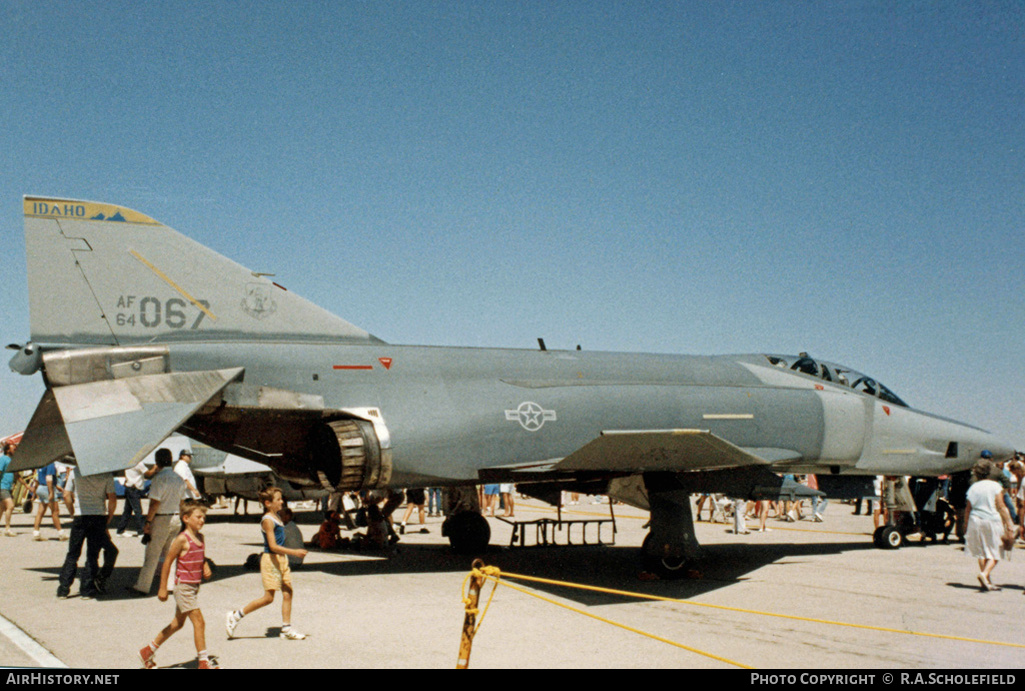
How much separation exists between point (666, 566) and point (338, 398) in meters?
Answer: 4.84

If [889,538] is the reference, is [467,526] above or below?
above

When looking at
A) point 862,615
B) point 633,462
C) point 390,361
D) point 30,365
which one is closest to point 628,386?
point 633,462

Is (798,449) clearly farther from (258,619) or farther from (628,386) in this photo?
(258,619)

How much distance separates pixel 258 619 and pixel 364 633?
119 centimetres

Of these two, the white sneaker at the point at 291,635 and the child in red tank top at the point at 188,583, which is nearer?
the child in red tank top at the point at 188,583

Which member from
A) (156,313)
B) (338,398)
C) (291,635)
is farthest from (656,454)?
(156,313)

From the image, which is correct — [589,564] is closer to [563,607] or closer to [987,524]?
[563,607]

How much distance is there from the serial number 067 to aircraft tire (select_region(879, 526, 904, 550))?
1193 cm

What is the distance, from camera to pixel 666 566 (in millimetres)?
10547

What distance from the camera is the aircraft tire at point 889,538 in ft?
46.8

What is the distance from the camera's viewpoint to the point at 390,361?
11125 millimetres

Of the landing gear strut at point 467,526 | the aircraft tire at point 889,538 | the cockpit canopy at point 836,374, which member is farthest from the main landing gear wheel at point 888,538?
the landing gear strut at point 467,526

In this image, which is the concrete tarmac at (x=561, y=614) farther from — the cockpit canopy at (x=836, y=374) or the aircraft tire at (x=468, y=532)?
the cockpit canopy at (x=836, y=374)

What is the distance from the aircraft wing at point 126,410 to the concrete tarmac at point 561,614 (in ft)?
5.15
